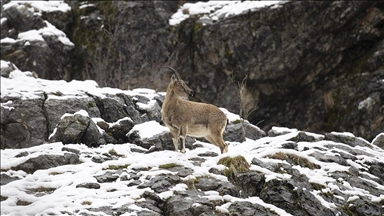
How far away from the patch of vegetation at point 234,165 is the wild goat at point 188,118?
1822 mm

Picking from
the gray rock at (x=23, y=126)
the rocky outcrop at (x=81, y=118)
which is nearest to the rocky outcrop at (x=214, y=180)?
the rocky outcrop at (x=81, y=118)

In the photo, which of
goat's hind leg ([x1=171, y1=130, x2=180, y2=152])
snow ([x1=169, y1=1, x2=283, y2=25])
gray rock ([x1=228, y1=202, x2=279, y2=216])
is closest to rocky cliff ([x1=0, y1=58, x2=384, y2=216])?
gray rock ([x1=228, y1=202, x2=279, y2=216])

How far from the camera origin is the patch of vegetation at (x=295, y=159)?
14234mm

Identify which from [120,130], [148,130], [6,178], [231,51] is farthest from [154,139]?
[231,51]

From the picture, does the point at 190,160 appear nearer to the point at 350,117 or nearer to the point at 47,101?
the point at 47,101

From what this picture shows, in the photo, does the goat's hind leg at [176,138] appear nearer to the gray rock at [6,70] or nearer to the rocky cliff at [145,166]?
the rocky cliff at [145,166]

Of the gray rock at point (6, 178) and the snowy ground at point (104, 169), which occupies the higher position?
the snowy ground at point (104, 169)

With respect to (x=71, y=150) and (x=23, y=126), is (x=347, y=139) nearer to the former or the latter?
(x=71, y=150)

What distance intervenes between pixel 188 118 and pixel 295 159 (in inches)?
120

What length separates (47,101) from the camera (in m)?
17.9

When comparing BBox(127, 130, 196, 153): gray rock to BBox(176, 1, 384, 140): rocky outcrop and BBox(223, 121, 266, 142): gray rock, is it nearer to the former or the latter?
BBox(223, 121, 266, 142): gray rock

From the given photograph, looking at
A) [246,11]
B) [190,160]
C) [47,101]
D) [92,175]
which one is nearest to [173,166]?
[190,160]

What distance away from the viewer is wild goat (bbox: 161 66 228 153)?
15.0 m

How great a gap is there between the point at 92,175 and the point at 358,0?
68.7 ft
